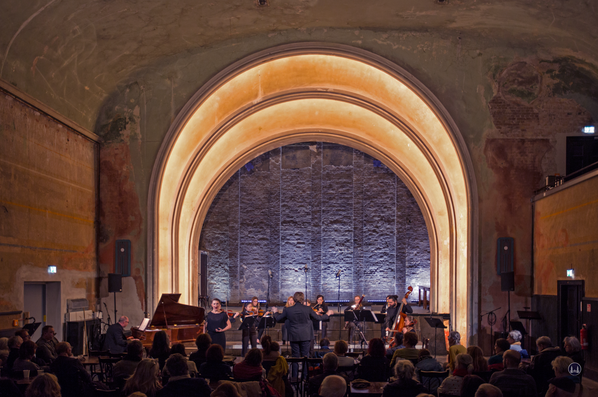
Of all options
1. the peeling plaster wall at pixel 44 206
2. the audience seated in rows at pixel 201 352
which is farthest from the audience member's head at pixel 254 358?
the peeling plaster wall at pixel 44 206

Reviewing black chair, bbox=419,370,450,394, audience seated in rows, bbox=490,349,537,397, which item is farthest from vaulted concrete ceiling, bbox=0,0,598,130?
audience seated in rows, bbox=490,349,537,397

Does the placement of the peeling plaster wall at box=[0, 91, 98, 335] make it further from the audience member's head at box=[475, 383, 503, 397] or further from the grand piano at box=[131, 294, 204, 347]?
the audience member's head at box=[475, 383, 503, 397]

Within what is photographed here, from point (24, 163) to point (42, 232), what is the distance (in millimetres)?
1371

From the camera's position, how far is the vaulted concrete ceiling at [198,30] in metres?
10.3

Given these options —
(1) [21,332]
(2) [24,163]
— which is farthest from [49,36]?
(1) [21,332]

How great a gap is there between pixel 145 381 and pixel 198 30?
28.7 ft

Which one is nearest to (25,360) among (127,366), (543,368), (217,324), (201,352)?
(127,366)

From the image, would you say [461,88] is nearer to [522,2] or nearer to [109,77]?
[522,2]

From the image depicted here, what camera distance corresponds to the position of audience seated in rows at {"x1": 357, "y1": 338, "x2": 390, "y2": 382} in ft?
22.1

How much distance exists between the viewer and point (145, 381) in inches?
202

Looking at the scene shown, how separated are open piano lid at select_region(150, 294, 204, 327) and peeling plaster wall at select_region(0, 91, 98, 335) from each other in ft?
6.96

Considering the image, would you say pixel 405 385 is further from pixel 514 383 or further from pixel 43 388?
pixel 43 388

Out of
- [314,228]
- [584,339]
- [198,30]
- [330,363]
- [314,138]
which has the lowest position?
[584,339]

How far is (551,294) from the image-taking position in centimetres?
1130
